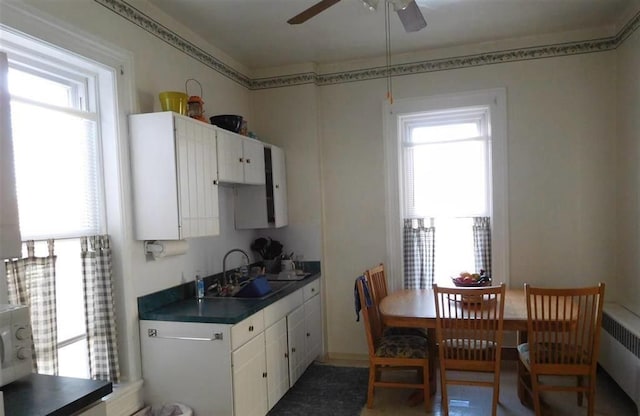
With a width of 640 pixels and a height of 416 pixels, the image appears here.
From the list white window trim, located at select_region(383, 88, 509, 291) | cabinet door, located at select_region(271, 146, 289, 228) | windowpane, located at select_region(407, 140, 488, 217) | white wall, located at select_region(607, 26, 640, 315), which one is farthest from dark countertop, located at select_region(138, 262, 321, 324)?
white wall, located at select_region(607, 26, 640, 315)

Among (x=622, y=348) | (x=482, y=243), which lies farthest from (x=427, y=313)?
(x=622, y=348)

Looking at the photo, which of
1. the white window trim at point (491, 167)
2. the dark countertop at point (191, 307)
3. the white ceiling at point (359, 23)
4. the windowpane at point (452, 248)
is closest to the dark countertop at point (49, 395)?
the dark countertop at point (191, 307)

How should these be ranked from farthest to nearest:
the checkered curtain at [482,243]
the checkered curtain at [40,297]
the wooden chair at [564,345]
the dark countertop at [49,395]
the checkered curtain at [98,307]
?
the checkered curtain at [482,243]
the wooden chair at [564,345]
the checkered curtain at [98,307]
the checkered curtain at [40,297]
the dark countertop at [49,395]

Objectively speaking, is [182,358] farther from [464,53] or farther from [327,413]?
[464,53]

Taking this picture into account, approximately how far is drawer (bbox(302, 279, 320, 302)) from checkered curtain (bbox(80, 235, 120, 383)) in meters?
1.56

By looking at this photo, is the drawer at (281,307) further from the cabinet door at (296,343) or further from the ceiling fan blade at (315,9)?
the ceiling fan blade at (315,9)

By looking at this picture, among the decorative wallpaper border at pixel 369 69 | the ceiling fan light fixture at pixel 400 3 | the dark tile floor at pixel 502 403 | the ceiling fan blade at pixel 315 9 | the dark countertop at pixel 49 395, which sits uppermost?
the decorative wallpaper border at pixel 369 69

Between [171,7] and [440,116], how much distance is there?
236cm

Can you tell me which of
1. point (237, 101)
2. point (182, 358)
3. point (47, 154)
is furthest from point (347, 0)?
point (182, 358)

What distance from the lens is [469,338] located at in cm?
268

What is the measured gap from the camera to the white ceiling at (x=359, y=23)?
284cm

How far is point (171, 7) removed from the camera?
274 cm

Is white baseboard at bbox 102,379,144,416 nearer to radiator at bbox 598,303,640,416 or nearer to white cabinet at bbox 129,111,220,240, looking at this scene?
white cabinet at bbox 129,111,220,240

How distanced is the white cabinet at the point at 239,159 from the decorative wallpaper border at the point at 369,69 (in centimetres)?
70
